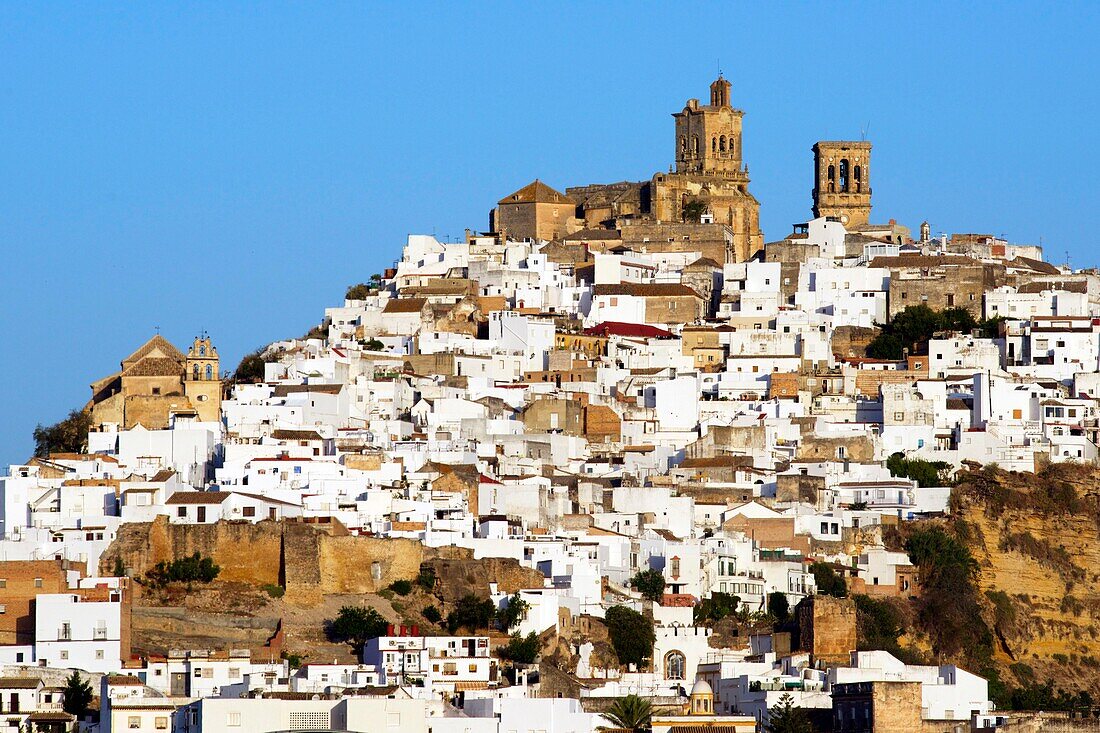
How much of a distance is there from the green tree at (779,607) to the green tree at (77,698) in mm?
15340

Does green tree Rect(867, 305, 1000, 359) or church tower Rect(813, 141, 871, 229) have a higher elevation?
church tower Rect(813, 141, 871, 229)

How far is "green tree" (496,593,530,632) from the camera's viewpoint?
5122cm

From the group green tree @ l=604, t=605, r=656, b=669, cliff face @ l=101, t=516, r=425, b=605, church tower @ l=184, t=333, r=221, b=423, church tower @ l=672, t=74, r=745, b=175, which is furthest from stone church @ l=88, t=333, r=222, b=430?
church tower @ l=672, t=74, r=745, b=175

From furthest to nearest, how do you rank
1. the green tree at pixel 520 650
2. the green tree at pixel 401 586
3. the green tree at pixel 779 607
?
the green tree at pixel 779 607 < the green tree at pixel 401 586 < the green tree at pixel 520 650

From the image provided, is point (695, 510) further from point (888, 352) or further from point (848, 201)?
point (848, 201)

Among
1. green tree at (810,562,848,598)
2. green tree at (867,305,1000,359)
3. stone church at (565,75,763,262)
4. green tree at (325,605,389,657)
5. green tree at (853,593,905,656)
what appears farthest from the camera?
stone church at (565,75,763,262)

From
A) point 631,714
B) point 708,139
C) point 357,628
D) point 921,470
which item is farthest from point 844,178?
point 631,714

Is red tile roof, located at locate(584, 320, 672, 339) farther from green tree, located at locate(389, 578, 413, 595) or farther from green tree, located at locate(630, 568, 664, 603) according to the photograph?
green tree, located at locate(389, 578, 413, 595)

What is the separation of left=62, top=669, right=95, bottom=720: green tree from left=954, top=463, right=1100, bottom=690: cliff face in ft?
71.9

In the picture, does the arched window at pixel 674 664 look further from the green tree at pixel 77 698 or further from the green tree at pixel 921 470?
the green tree at pixel 921 470

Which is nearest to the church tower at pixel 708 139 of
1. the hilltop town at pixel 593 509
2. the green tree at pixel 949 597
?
the hilltop town at pixel 593 509

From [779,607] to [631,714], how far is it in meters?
11.1

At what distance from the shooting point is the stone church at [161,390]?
2512 inches

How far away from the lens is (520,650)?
164 ft
